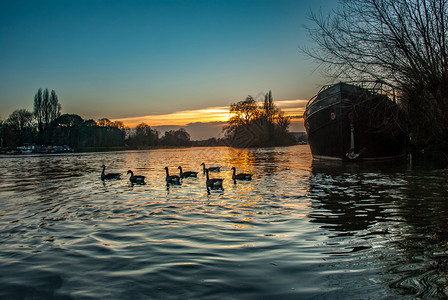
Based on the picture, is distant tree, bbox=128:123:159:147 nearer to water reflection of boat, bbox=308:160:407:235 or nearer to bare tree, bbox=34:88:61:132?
bare tree, bbox=34:88:61:132

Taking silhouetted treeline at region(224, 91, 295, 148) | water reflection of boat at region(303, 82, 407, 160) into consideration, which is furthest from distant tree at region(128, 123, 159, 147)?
water reflection of boat at region(303, 82, 407, 160)

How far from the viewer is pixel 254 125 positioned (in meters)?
90.9

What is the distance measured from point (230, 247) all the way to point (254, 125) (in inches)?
3400

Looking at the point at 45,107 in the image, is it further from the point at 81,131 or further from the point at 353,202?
the point at 353,202

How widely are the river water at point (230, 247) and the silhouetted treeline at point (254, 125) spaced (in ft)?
263

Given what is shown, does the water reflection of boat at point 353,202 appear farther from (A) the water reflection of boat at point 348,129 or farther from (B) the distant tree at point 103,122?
(B) the distant tree at point 103,122

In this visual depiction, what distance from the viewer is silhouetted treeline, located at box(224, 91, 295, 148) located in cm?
9019

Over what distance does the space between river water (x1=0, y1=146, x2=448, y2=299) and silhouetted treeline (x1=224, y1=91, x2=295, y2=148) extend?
80.1m

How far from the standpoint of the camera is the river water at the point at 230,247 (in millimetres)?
3811

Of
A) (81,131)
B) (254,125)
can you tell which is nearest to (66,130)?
(81,131)

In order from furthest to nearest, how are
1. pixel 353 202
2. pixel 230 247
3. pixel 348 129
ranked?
pixel 348 129 < pixel 353 202 < pixel 230 247

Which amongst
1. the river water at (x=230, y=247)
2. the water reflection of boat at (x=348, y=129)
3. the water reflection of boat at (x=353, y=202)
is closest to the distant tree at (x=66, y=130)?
the water reflection of boat at (x=348, y=129)

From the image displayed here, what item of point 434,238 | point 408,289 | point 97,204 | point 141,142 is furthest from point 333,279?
point 141,142

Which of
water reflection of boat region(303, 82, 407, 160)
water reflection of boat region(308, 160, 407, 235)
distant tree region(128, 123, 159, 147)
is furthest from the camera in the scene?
distant tree region(128, 123, 159, 147)
